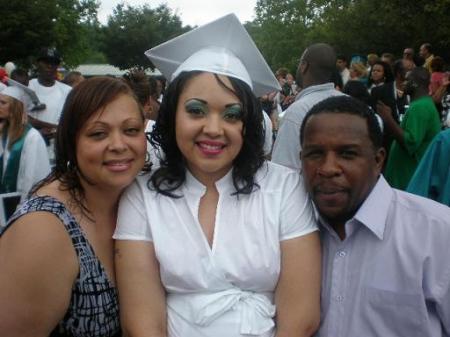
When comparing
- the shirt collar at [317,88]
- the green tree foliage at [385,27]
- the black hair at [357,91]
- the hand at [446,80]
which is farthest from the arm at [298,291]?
the green tree foliage at [385,27]

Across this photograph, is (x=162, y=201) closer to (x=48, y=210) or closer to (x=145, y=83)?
(x=48, y=210)

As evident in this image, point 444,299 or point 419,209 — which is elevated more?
point 419,209

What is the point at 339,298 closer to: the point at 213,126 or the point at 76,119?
the point at 213,126

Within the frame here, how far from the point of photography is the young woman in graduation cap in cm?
224

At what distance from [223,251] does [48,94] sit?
6246 mm

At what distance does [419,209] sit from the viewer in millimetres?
2316

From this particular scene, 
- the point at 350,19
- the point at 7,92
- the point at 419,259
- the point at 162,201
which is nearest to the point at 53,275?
the point at 162,201

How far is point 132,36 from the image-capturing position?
4712 centimetres

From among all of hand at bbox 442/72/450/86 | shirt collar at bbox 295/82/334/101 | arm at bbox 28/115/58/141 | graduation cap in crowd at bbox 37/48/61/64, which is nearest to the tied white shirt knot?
shirt collar at bbox 295/82/334/101

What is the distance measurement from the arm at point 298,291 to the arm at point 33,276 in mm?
843

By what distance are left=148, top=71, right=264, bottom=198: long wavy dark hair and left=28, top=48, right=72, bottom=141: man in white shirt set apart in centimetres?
505

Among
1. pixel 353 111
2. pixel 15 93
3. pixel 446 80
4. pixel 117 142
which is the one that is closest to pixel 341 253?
pixel 353 111

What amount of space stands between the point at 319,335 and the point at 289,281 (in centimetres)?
27

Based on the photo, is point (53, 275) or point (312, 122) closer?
point (53, 275)
